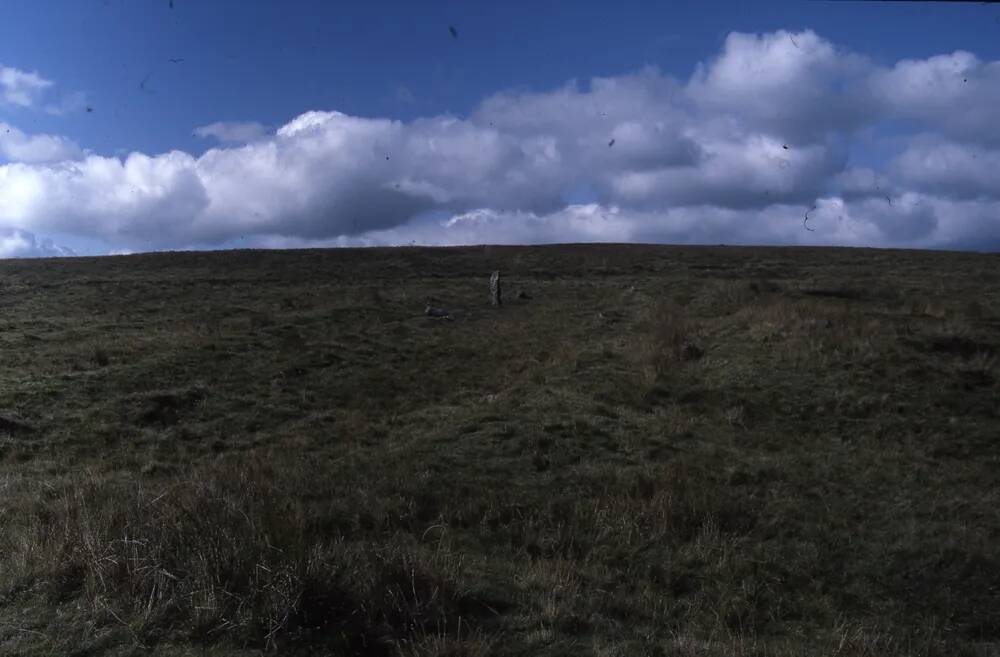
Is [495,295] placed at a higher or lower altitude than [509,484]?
higher

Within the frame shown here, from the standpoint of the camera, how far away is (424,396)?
56.3 feet

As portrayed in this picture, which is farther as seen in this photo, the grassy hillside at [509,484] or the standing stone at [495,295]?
the standing stone at [495,295]

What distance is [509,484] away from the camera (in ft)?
34.9

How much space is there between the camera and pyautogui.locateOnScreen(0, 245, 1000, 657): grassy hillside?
19.0 feet

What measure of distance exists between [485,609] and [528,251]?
58.8 m

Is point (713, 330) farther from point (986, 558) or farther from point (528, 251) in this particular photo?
point (528, 251)

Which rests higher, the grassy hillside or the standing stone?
the standing stone

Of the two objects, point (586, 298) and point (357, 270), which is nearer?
point (586, 298)

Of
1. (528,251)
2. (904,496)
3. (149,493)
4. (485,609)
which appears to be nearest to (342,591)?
(485,609)

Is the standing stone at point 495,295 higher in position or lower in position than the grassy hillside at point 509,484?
higher

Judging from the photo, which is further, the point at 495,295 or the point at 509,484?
the point at 495,295

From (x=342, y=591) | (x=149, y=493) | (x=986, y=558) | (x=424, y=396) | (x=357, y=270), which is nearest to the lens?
(x=342, y=591)

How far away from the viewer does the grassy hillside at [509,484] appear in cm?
580

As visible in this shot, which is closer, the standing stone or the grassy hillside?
the grassy hillside
